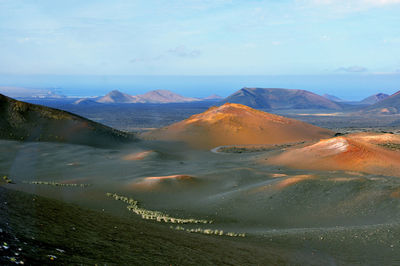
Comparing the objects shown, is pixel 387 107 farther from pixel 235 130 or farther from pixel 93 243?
pixel 93 243

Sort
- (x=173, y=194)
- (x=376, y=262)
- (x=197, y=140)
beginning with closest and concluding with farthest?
(x=376, y=262), (x=173, y=194), (x=197, y=140)

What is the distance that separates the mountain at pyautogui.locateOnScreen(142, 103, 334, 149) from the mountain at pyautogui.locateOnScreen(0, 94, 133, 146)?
11781mm

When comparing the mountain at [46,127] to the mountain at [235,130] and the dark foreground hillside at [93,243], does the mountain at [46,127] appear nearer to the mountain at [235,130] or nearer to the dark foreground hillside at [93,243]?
the mountain at [235,130]

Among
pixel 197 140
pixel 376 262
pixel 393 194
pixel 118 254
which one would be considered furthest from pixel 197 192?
pixel 197 140

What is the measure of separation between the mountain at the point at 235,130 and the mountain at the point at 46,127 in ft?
38.7

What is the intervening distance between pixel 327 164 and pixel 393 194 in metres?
13.8

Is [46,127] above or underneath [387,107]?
underneath

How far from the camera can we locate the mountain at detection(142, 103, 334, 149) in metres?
60.9

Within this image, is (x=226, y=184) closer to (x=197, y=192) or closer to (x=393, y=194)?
(x=197, y=192)

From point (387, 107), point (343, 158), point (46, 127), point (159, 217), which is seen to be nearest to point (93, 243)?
point (159, 217)

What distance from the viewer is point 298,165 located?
33.9 meters

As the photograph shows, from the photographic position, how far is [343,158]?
108 ft

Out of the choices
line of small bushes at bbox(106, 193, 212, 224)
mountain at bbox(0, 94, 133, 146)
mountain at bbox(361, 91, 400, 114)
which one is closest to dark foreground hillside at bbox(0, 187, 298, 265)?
line of small bushes at bbox(106, 193, 212, 224)

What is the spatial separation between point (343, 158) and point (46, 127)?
3810 centimetres
